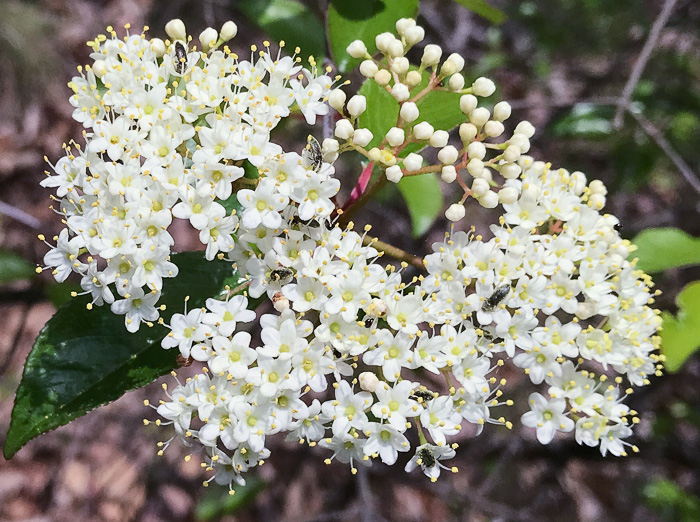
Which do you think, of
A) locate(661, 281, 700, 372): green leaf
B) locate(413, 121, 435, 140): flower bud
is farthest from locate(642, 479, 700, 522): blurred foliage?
locate(413, 121, 435, 140): flower bud

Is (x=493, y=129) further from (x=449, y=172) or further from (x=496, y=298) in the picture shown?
(x=496, y=298)

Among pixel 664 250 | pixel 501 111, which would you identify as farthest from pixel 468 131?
pixel 664 250

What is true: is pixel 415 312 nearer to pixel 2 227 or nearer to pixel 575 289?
pixel 575 289

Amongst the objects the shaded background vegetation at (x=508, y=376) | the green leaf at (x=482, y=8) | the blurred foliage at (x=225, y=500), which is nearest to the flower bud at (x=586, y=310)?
the green leaf at (x=482, y=8)

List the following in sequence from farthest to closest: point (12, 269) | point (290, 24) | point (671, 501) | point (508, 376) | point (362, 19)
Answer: point (508, 376) → point (671, 501) → point (12, 269) → point (290, 24) → point (362, 19)

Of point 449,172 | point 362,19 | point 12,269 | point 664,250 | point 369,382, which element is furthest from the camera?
point 12,269

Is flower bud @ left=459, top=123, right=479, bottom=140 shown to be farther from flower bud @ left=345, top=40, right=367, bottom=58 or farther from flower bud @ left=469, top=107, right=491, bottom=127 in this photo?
flower bud @ left=345, top=40, right=367, bottom=58
